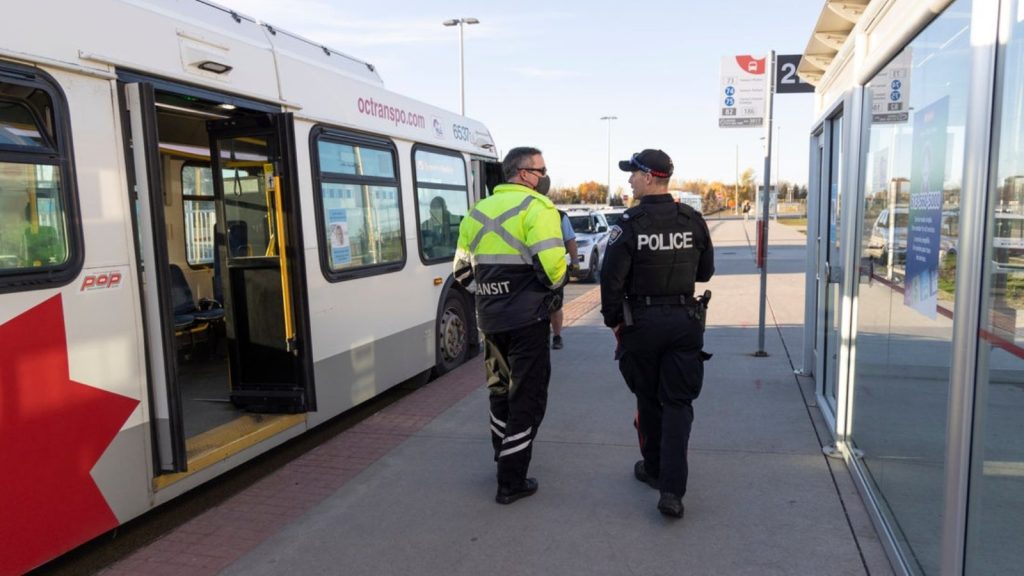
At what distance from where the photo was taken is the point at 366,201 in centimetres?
629

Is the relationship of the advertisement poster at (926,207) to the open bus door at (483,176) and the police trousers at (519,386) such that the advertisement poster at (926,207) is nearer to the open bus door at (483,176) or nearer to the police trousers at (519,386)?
the police trousers at (519,386)

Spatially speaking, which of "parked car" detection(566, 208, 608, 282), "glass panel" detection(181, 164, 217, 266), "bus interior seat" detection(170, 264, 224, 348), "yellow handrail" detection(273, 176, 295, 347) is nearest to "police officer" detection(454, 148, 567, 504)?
"yellow handrail" detection(273, 176, 295, 347)

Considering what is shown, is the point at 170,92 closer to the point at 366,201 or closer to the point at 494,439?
the point at 366,201

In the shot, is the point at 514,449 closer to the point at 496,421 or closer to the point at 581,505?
the point at 496,421

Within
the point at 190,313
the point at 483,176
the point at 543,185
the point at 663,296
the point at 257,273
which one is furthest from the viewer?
the point at 483,176

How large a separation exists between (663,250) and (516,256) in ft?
2.85

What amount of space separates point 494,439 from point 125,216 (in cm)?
247

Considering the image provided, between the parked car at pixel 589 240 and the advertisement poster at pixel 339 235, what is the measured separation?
1108cm

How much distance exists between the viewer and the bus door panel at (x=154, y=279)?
3787 millimetres

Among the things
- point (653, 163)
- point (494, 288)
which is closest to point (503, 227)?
point (494, 288)

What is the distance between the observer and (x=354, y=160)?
607cm

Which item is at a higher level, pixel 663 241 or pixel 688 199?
pixel 688 199

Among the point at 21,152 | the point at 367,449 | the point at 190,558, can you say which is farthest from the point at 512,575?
the point at 21,152

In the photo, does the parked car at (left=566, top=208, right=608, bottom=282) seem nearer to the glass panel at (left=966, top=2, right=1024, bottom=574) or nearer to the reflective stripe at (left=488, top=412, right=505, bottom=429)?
the reflective stripe at (left=488, top=412, right=505, bottom=429)
